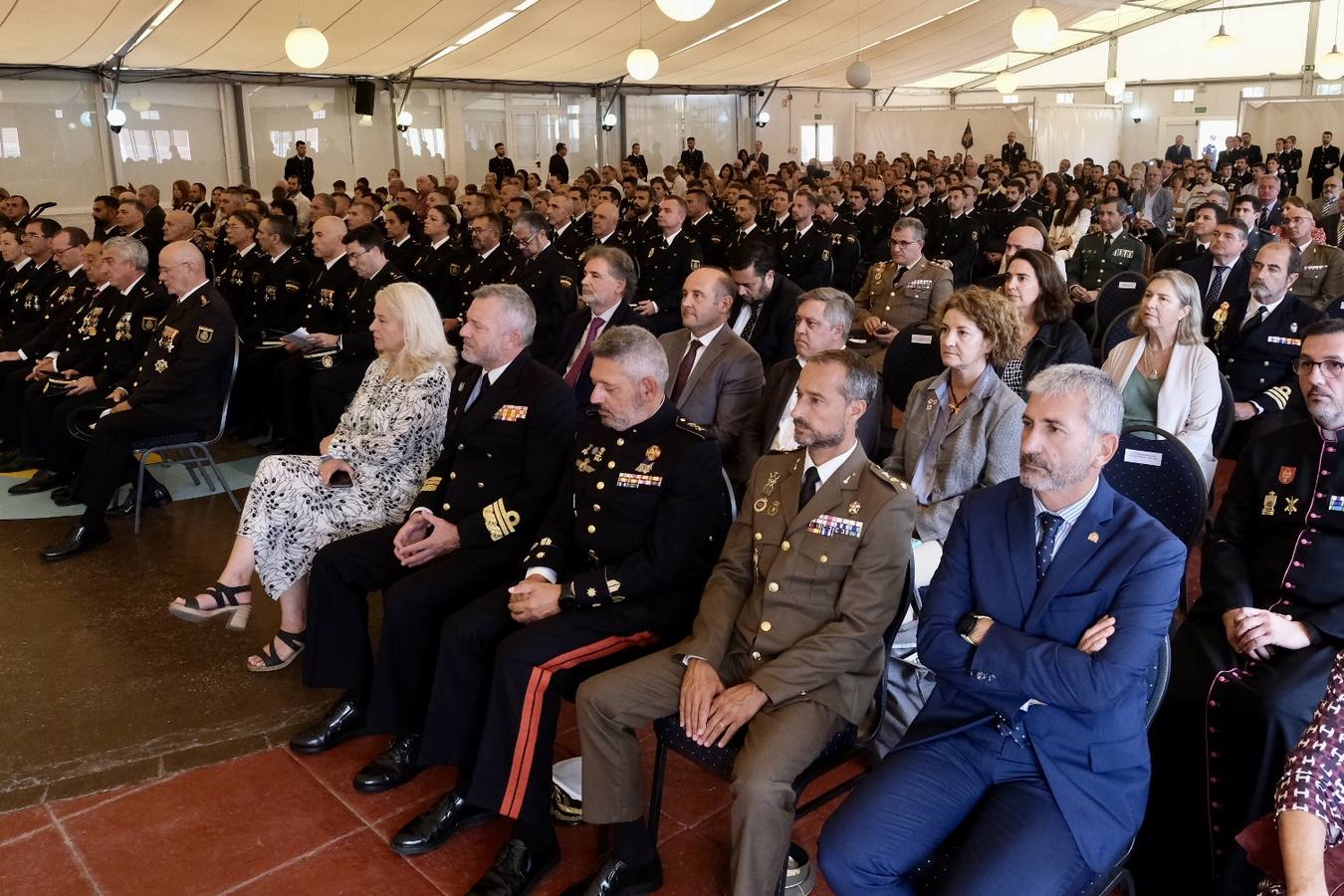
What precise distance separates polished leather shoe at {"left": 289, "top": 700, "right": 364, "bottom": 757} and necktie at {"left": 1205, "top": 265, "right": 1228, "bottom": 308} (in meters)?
4.56

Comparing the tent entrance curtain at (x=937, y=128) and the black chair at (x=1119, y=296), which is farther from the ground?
the tent entrance curtain at (x=937, y=128)

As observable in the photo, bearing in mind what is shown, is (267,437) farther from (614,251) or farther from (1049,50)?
(1049,50)

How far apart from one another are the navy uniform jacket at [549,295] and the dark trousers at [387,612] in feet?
9.99

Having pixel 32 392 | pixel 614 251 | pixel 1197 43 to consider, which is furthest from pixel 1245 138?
pixel 32 392

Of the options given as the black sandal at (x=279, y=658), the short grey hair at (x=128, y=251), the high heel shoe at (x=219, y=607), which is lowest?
the black sandal at (x=279, y=658)

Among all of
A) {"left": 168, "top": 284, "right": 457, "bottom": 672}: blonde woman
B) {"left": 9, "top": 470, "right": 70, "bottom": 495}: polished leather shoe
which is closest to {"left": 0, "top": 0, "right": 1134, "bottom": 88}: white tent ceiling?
{"left": 9, "top": 470, "right": 70, "bottom": 495}: polished leather shoe

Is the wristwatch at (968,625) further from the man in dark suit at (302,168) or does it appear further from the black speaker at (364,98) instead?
the black speaker at (364,98)

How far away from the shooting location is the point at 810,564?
228 cm

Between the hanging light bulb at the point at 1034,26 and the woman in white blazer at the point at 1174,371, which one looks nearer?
the woman in white blazer at the point at 1174,371

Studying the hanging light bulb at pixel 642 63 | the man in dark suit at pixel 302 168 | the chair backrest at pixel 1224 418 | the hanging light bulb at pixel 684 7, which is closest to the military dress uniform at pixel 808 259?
the hanging light bulb at pixel 684 7

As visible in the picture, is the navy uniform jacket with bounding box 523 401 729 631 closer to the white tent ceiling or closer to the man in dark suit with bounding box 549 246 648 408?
the man in dark suit with bounding box 549 246 648 408

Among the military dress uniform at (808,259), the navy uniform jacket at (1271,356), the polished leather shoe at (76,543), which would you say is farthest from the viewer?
the military dress uniform at (808,259)

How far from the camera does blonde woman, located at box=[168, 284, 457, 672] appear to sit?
3354 millimetres

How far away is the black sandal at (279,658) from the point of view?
351 cm
